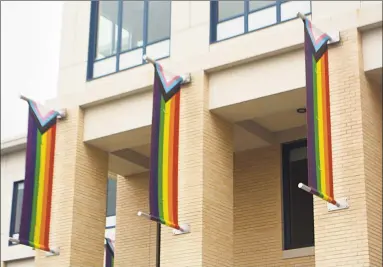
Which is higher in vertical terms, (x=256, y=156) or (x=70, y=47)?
(x=70, y=47)

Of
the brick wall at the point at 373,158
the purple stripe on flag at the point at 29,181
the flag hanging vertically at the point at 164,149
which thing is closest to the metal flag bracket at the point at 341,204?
the brick wall at the point at 373,158

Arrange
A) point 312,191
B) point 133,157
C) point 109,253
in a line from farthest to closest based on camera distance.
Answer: point 109,253, point 133,157, point 312,191

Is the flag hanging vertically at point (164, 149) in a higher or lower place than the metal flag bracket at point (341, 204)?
higher

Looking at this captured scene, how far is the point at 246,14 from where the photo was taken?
2205 cm

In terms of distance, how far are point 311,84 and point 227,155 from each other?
152 inches

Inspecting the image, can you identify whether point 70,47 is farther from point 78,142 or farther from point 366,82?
point 366,82

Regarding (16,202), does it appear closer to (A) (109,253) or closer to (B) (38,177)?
(A) (109,253)

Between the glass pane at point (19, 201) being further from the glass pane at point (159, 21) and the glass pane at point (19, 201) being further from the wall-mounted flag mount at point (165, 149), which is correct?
the wall-mounted flag mount at point (165, 149)

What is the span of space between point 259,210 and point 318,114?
18.2 ft

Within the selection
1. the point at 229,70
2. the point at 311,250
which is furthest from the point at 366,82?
the point at 311,250

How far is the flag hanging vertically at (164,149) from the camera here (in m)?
20.7

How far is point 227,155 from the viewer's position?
22.1 metres

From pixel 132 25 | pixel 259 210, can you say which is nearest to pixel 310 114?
pixel 259 210

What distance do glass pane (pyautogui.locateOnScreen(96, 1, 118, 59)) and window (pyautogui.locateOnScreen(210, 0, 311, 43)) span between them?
340cm
